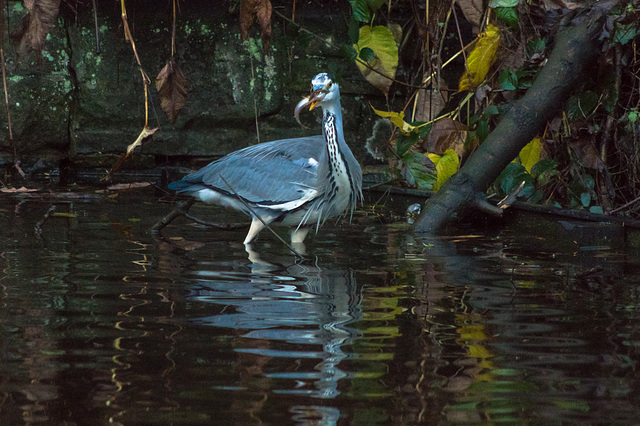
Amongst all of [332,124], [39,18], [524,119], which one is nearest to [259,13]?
[332,124]

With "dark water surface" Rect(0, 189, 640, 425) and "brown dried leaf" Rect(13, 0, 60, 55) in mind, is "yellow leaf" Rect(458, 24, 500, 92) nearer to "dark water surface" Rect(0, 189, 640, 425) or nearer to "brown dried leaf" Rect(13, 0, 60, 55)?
"dark water surface" Rect(0, 189, 640, 425)

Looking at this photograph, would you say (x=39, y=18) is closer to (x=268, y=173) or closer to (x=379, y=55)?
(x=268, y=173)

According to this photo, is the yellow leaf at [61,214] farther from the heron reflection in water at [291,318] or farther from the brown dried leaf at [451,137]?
the brown dried leaf at [451,137]

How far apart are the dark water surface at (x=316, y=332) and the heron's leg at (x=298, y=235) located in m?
0.31

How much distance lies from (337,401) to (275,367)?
299mm

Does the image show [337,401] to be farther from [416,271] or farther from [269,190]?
[269,190]

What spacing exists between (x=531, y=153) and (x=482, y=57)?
0.67m

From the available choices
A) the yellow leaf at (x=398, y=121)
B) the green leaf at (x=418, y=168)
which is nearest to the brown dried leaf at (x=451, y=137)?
the green leaf at (x=418, y=168)

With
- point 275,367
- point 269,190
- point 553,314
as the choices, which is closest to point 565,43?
point 269,190

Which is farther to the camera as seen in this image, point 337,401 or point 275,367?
point 275,367

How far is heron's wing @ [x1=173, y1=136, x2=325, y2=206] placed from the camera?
4.95 m

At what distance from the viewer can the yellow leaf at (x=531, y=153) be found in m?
5.52

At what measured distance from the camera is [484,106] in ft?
19.4

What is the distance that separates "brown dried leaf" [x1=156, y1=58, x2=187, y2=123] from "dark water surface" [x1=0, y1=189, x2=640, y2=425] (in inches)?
34.1
